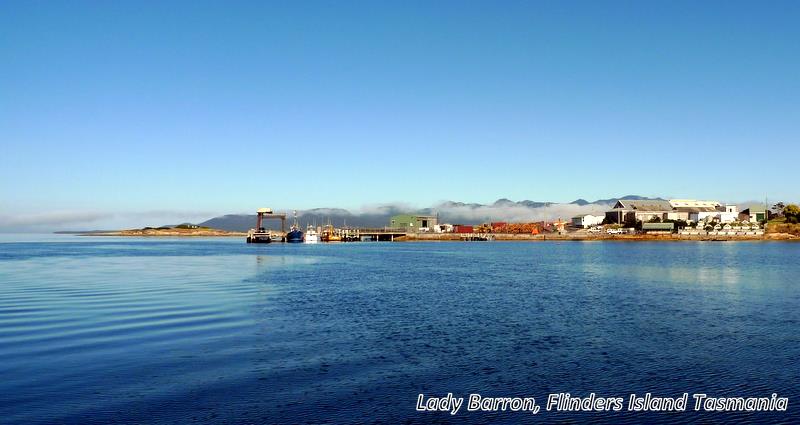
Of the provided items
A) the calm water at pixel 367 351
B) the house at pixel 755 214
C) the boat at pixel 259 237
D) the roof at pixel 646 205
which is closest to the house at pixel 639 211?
the roof at pixel 646 205

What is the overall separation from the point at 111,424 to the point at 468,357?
29.6ft

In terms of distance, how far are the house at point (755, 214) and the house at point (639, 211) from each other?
22.0 meters

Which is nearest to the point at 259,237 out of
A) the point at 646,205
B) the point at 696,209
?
the point at 646,205

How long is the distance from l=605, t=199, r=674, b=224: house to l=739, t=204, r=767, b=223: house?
22028 millimetres

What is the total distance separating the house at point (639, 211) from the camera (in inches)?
7303

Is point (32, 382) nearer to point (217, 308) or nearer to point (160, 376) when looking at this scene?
point (160, 376)

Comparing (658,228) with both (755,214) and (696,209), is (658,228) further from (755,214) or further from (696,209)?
(755,214)

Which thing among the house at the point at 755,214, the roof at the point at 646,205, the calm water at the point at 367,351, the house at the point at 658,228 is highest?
the roof at the point at 646,205

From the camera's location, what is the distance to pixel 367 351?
54.7ft

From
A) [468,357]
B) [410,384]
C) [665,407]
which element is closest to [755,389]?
[665,407]

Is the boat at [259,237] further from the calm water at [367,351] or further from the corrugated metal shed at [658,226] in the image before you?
the calm water at [367,351]

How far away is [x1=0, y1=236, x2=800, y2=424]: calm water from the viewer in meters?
11.7

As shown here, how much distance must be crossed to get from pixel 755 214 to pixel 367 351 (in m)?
202

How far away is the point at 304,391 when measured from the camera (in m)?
12.6
